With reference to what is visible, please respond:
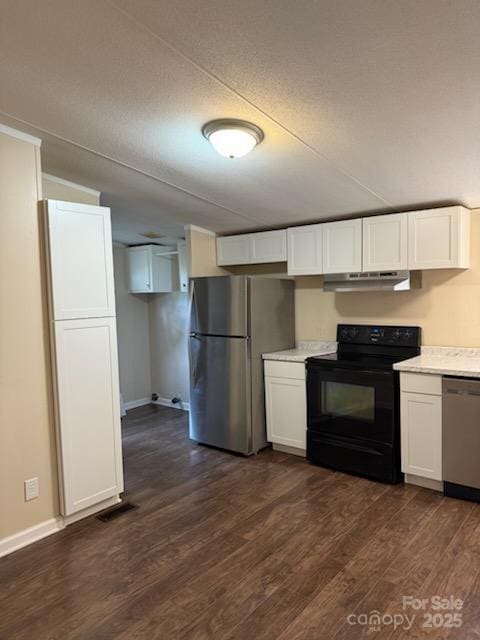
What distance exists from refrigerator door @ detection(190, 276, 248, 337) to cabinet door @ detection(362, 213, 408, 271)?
3.54 feet

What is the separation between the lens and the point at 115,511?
9.68 ft

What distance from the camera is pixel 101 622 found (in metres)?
1.92

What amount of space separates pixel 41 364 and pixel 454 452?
2773mm

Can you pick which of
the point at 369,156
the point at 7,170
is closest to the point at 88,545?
the point at 7,170

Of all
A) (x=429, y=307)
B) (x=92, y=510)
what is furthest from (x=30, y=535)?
(x=429, y=307)

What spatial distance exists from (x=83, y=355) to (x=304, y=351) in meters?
2.15

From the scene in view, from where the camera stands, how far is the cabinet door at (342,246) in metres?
3.66

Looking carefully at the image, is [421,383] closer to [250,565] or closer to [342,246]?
[342,246]

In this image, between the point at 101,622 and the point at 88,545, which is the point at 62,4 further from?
the point at 88,545

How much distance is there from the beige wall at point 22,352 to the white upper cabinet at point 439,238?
2.69 m

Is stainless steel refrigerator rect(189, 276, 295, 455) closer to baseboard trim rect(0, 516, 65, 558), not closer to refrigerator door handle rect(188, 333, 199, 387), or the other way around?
refrigerator door handle rect(188, 333, 199, 387)

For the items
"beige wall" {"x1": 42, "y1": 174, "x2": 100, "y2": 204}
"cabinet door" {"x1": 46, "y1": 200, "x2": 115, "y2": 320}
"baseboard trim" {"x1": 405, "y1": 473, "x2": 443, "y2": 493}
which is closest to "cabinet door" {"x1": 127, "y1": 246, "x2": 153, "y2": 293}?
"beige wall" {"x1": 42, "y1": 174, "x2": 100, "y2": 204}

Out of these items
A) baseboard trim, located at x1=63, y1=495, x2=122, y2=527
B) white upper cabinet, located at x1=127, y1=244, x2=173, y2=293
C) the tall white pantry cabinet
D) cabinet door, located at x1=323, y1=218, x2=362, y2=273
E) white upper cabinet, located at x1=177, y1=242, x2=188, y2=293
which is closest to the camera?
the tall white pantry cabinet

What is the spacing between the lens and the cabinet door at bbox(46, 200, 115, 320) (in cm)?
265
